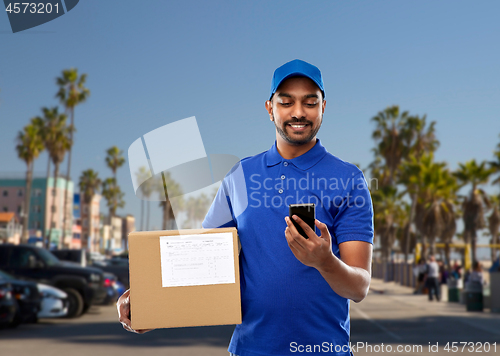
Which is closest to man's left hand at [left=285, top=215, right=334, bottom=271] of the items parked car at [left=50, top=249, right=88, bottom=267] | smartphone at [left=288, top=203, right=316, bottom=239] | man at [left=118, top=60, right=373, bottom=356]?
smartphone at [left=288, top=203, right=316, bottom=239]

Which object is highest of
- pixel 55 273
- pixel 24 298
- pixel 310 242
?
pixel 310 242

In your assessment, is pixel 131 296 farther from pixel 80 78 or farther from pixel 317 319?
pixel 80 78

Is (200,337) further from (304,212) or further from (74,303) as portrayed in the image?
(304,212)

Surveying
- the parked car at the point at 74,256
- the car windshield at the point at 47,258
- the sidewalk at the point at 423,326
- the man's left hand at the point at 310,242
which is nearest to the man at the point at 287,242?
the man's left hand at the point at 310,242

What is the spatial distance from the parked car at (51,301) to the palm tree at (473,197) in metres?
41.0

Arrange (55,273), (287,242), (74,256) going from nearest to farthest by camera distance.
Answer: (287,242)
(55,273)
(74,256)

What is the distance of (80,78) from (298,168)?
43.4 meters

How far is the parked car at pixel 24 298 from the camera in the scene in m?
13.6

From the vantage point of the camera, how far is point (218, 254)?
183 cm

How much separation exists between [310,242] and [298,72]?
671mm

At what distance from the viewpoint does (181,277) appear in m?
1.82

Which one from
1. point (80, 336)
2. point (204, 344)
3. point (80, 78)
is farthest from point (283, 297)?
point (80, 78)

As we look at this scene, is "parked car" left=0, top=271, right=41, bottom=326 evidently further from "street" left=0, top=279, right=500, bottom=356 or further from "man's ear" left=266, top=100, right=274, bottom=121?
"man's ear" left=266, top=100, right=274, bottom=121

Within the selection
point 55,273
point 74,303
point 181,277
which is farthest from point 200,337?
point 181,277
